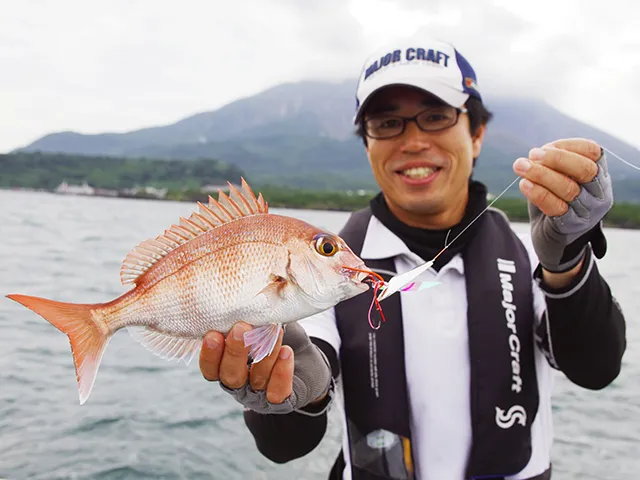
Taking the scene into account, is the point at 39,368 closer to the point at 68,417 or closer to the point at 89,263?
the point at 68,417

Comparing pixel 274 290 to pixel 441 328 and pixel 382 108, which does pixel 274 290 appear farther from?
pixel 382 108

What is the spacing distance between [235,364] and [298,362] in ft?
1.68

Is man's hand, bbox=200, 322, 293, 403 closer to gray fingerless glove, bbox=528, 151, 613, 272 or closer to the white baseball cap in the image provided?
gray fingerless glove, bbox=528, 151, 613, 272

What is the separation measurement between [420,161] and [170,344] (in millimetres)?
2052

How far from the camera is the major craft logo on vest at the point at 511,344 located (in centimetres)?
325

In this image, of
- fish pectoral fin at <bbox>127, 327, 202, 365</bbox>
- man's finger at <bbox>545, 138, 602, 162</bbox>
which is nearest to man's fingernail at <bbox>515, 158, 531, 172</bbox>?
man's finger at <bbox>545, 138, 602, 162</bbox>

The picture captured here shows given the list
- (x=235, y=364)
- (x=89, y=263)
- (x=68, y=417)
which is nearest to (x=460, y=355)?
(x=235, y=364)

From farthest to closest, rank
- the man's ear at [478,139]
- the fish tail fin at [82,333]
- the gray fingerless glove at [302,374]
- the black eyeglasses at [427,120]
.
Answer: the man's ear at [478,139] < the black eyeglasses at [427,120] < the gray fingerless glove at [302,374] < the fish tail fin at [82,333]

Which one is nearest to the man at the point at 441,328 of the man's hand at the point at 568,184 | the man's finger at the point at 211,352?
the man's hand at the point at 568,184

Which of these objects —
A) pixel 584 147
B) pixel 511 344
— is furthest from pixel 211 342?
pixel 511 344

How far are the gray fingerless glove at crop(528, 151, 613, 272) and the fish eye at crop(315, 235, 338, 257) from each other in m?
1.11

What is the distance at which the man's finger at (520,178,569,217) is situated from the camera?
7.38 feet

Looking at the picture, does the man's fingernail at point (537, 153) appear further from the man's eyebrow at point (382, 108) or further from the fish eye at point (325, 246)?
the man's eyebrow at point (382, 108)

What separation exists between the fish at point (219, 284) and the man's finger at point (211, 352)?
0.03 meters
